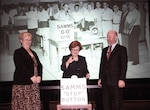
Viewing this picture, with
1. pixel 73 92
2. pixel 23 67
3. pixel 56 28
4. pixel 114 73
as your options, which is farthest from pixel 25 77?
pixel 56 28

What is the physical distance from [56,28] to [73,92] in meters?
Answer: 2.50

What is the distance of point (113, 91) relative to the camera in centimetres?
359

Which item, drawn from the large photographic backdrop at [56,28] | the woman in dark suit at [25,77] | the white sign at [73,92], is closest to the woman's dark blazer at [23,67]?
the woman in dark suit at [25,77]

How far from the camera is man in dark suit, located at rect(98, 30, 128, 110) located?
11.6 ft

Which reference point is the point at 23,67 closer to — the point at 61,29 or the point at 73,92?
the point at 73,92

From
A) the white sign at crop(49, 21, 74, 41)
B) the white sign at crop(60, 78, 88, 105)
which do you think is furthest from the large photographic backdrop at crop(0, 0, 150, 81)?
the white sign at crop(60, 78, 88, 105)

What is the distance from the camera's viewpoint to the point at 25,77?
3.39 metres

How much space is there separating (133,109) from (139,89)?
1.55ft

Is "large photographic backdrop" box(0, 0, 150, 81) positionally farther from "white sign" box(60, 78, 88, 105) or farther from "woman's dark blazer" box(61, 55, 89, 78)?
"white sign" box(60, 78, 88, 105)

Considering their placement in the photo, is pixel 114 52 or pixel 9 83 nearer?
pixel 114 52

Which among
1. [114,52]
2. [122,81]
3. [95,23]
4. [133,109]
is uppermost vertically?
[95,23]

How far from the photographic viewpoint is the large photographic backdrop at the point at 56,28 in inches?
214

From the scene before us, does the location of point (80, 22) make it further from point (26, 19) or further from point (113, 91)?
point (113, 91)

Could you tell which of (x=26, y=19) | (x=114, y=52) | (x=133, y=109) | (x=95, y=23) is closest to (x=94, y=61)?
(x=95, y=23)
